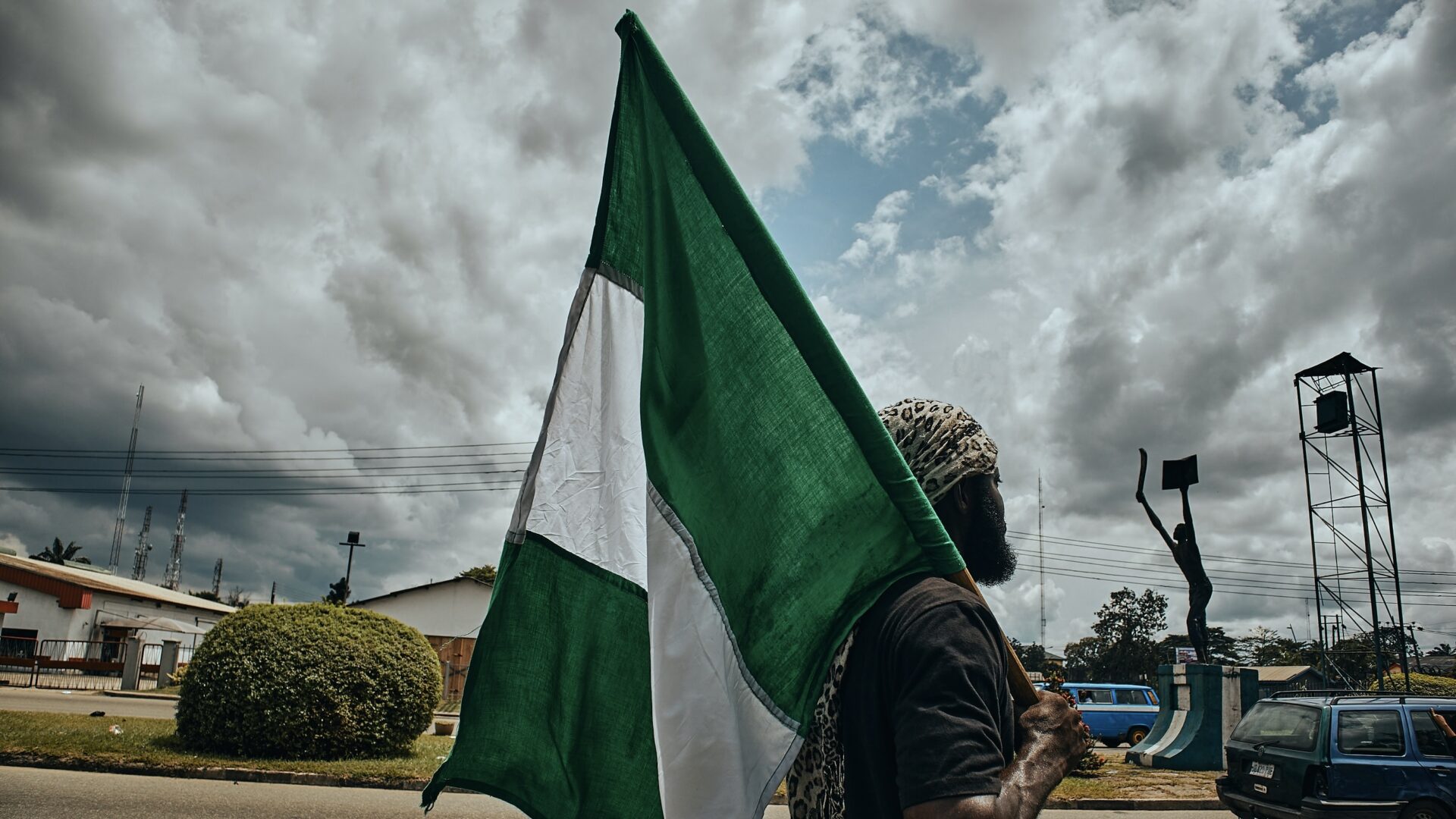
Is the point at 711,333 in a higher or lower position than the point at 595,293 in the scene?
lower

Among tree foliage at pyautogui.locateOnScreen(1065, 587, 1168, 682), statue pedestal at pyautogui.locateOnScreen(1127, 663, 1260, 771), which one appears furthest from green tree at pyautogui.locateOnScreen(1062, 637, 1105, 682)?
statue pedestal at pyautogui.locateOnScreen(1127, 663, 1260, 771)

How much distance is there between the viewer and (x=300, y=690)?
1180 cm

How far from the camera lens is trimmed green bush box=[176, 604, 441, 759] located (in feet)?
38.5

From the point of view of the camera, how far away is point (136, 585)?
168ft

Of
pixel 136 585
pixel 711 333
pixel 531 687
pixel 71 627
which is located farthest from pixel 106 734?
pixel 136 585

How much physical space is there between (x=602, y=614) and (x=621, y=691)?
201 mm

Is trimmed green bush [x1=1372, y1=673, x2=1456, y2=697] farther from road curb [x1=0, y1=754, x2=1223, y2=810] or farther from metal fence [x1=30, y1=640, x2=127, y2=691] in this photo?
metal fence [x1=30, y1=640, x2=127, y2=691]

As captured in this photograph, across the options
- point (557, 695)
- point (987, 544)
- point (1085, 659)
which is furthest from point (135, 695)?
point (1085, 659)

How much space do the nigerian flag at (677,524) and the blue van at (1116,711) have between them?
2643 cm

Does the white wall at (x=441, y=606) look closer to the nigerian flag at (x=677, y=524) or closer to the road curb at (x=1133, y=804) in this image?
the road curb at (x=1133, y=804)

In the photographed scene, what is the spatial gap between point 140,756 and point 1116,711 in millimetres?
24277

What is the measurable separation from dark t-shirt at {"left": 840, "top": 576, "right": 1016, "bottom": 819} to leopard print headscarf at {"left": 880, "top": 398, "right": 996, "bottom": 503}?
1.14ft

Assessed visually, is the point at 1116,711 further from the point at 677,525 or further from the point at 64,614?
the point at 64,614

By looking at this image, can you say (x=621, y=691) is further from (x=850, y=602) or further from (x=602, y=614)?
(x=850, y=602)
